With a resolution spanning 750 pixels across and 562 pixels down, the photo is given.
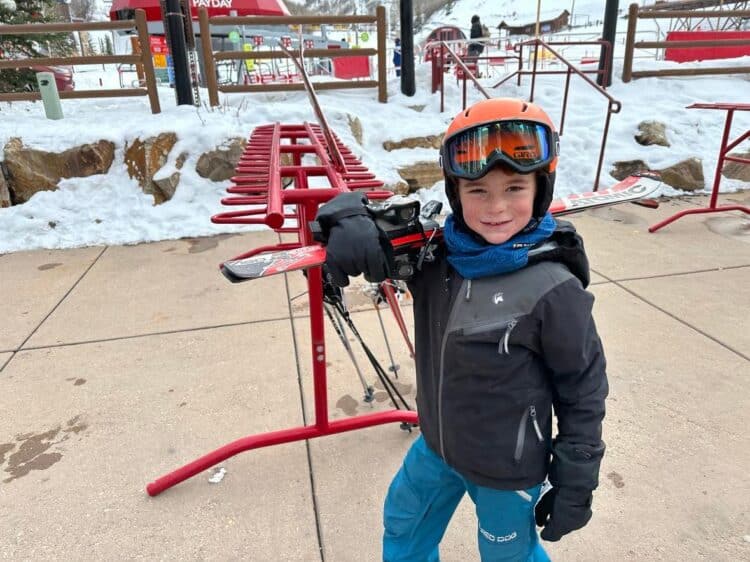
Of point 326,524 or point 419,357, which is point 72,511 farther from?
point 419,357

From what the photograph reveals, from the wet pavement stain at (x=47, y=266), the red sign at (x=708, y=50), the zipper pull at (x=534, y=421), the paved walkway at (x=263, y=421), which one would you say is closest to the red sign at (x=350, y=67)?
the red sign at (x=708, y=50)

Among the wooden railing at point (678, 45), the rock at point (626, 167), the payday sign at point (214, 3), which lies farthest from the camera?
the payday sign at point (214, 3)

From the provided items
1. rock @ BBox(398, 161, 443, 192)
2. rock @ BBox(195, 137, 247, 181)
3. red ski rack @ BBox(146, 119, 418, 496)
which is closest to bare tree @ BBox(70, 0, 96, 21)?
rock @ BBox(195, 137, 247, 181)

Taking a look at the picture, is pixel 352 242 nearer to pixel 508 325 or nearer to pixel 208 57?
pixel 508 325

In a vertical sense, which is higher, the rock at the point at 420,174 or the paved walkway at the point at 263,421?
the rock at the point at 420,174

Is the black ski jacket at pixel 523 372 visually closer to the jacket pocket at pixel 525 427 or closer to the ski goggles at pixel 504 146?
the jacket pocket at pixel 525 427

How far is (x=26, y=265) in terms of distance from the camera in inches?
188

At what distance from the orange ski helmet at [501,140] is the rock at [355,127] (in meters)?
5.79

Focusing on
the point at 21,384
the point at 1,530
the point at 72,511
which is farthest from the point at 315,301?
the point at 21,384

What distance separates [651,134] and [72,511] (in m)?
7.70

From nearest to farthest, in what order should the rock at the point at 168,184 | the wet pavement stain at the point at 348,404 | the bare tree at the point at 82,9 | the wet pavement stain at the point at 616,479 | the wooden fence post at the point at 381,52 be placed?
the wet pavement stain at the point at 616,479
the wet pavement stain at the point at 348,404
the rock at the point at 168,184
the wooden fence post at the point at 381,52
the bare tree at the point at 82,9

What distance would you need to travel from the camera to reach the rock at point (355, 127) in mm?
6906

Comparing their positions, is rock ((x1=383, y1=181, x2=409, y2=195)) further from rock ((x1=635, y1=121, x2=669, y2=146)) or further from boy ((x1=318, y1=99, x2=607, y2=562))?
boy ((x1=318, y1=99, x2=607, y2=562))

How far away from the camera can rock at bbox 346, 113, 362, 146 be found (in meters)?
6.91
